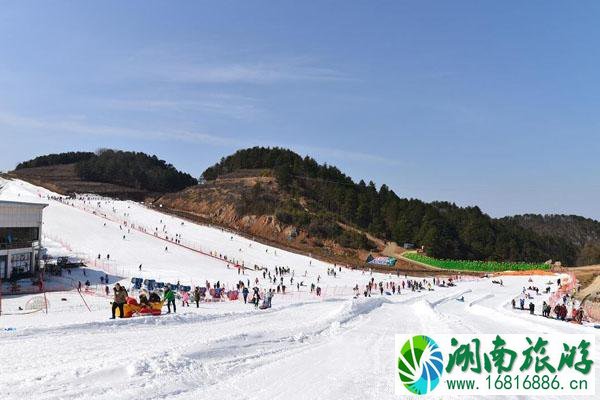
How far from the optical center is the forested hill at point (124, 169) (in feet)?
472

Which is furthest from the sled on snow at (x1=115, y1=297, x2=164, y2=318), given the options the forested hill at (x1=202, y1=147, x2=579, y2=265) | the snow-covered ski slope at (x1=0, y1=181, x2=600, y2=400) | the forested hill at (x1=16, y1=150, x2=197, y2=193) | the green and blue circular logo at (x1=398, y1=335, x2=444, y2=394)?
the forested hill at (x1=16, y1=150, x2=197, y2=193)

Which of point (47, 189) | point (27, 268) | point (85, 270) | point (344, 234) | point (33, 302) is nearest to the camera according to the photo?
point (33, 302)

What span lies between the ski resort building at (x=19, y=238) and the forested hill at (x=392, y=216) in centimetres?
5546

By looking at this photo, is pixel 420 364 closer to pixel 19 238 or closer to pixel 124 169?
pixel 19 238

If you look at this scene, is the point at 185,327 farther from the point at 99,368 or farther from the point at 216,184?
the point at 216,184

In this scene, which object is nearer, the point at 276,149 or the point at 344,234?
the point at 344,234

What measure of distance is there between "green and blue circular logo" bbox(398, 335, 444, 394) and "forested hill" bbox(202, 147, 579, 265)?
267ft

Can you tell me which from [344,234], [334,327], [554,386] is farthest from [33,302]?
[344,234]

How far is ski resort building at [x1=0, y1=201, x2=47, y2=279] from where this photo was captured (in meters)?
36.8

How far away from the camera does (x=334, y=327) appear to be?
1641cm

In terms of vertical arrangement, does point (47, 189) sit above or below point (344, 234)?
above

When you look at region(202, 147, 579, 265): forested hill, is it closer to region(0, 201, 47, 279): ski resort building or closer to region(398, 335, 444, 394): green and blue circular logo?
region(0, 201, 47, 279): ski resort building

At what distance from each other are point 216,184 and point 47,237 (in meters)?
59.5

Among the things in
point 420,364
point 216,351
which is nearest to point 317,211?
point 216,351
